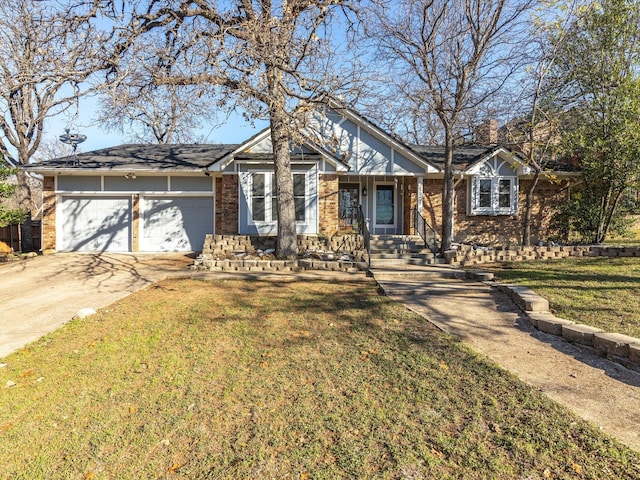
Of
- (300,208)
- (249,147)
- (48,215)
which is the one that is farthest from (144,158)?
(300,208)

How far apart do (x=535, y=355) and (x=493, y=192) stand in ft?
38.8

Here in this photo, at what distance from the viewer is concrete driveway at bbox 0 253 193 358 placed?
5633mm

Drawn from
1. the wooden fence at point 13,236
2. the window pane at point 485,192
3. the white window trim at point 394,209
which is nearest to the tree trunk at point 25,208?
the wooden fence at point 13,236

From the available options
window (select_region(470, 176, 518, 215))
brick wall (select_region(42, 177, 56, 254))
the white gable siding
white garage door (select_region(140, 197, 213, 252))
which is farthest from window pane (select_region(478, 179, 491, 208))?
brick wall (select_region(42, 177, 56, 254))

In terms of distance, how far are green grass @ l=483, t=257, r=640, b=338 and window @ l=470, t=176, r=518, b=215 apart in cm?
426

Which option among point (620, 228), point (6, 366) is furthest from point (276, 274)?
point (620, 228)

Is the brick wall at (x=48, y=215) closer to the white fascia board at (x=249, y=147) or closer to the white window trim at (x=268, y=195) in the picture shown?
the white fascia board at (x=249, y=147)

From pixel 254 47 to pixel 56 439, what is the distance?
7.22 metres

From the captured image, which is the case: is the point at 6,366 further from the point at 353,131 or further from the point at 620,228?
the point at 620,228

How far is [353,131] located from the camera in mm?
14047

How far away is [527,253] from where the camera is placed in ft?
37.9

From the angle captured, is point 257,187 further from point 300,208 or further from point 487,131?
point 487,131

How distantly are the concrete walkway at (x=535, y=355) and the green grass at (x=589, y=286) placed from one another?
731 millimetres

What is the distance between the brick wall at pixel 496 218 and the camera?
14891mm
